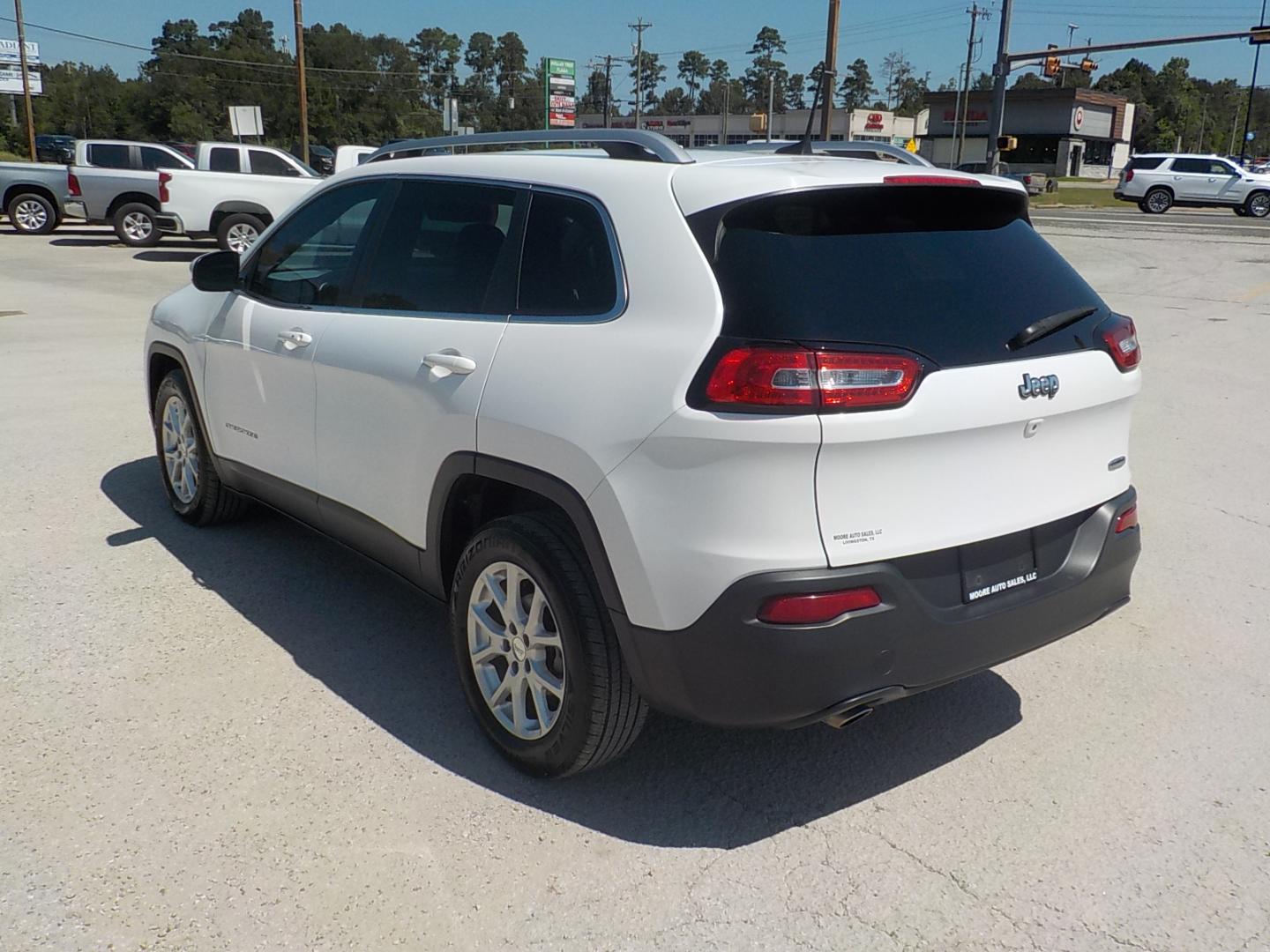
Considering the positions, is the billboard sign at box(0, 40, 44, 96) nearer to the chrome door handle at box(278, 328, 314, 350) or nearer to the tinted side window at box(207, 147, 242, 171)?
the tinted side window at box(207, 147, 242, 171)

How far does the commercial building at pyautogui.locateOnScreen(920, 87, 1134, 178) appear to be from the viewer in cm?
8700

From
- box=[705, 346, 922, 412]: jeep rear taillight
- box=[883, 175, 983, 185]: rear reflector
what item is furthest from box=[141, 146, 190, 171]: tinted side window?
box=[705, 346, 922, 412]: jeep rear taillight

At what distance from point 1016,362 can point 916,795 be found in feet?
4.22

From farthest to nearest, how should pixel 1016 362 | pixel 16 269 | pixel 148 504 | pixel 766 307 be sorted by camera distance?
1. pixel 16 269
2. pixel 148 504
3. pixel 1016 362
4. pixel 766 307

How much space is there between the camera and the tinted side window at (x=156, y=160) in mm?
19922

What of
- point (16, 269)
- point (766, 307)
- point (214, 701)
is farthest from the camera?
point (16, 269)

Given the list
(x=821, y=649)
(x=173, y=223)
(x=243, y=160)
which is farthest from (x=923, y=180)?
(x=243, y=160)

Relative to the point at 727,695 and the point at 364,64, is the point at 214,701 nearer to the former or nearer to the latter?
the point at 727,695

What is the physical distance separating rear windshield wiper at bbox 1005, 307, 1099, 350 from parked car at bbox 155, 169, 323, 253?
55.2ft

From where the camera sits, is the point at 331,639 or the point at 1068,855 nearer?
the point at 1068,855

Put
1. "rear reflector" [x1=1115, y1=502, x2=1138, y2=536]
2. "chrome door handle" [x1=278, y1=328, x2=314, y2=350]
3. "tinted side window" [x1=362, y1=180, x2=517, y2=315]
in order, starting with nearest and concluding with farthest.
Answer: "rear reflector" [x1=1115, y1=502, x2=1138, y2=536], "tinted side window" [x1=362, y1=180, x2=517, y2=315], "chrome door handle" [x1=278, y1=328, x2=314, y2=350]

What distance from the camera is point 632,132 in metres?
→ 3.25

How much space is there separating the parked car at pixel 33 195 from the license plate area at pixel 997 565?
2376 centimetres

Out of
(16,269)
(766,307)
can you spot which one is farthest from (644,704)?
(16,269)
